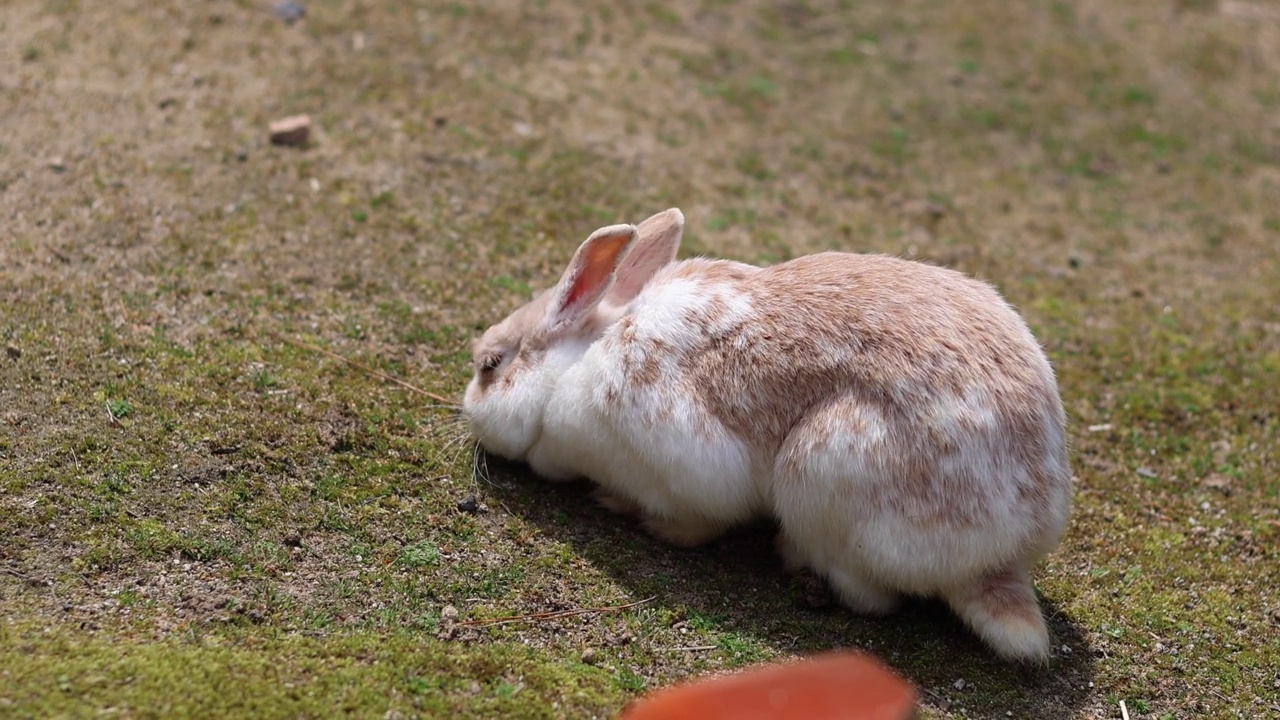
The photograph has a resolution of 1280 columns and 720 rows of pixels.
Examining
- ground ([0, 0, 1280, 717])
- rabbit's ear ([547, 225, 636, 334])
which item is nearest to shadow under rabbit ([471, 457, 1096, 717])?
ground ([0, 0, 1280, 717])

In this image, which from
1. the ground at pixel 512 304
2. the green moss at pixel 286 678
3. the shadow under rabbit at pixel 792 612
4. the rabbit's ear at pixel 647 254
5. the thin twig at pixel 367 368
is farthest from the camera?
the thin twig at pixel 367 368

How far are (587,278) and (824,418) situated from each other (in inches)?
44.4

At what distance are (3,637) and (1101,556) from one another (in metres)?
3.89

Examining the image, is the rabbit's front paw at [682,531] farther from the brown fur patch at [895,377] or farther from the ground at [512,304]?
the brown fur patch at [895,377]

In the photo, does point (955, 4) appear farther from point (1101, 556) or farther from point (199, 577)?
point (199, 577)

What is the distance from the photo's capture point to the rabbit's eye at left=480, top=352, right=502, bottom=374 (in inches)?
184

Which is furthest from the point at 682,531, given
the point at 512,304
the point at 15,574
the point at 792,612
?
the point at 15,574

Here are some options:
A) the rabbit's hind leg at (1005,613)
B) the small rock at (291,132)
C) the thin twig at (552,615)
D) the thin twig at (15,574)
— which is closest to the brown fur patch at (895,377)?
the rabbit's hind leg at (1005,613)

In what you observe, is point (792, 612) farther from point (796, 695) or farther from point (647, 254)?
point (647, 254)

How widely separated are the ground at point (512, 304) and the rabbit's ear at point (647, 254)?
0.82m

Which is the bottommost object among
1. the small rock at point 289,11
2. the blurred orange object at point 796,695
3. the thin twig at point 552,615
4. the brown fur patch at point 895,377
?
the blurred orange object at point 796,695

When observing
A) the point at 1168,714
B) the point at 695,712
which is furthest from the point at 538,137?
the point at 1168,714

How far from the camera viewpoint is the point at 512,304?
550cm

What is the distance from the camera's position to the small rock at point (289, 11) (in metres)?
7.18
